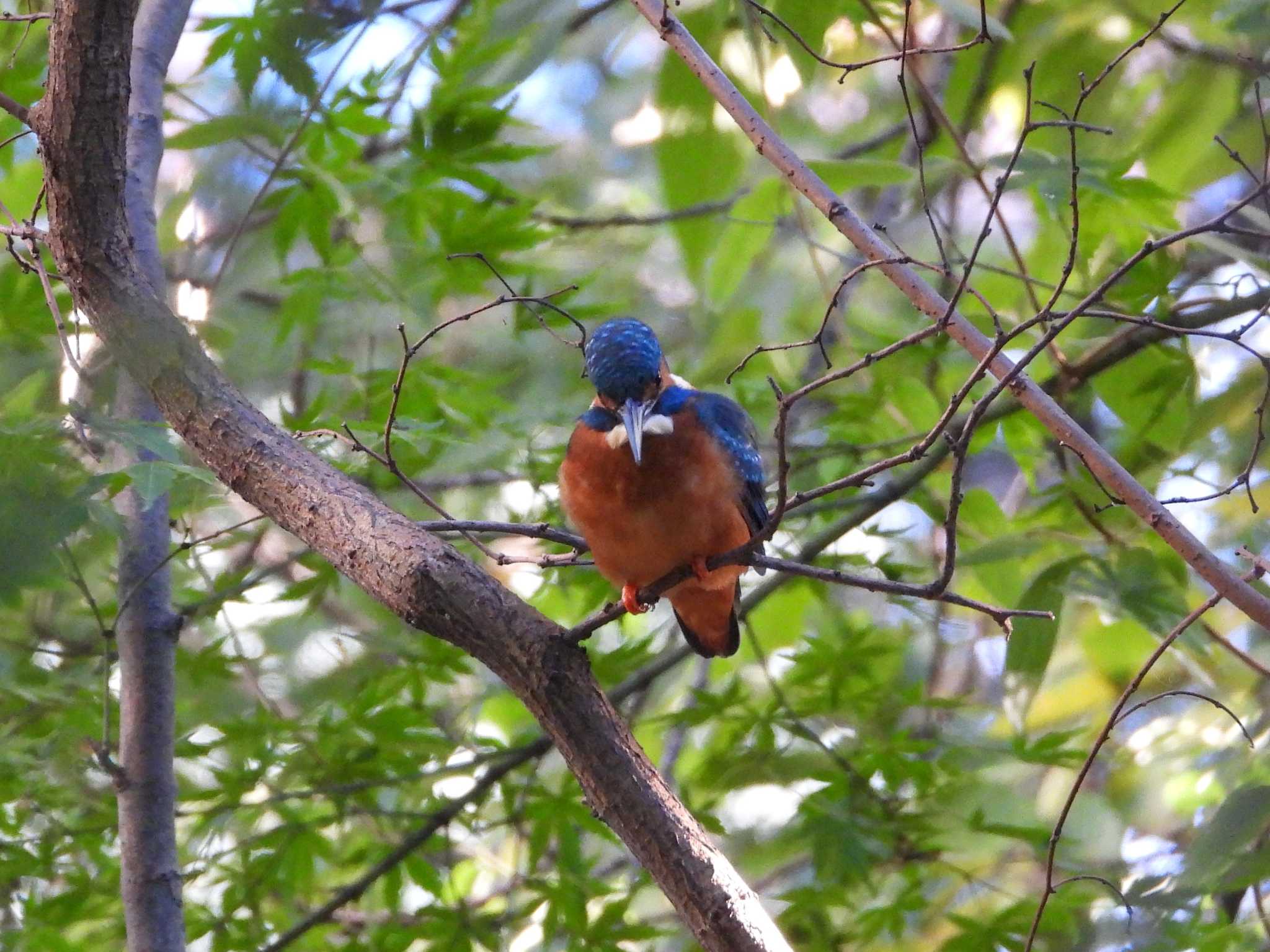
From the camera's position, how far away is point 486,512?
19.4 feet

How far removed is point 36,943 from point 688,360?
142 inches

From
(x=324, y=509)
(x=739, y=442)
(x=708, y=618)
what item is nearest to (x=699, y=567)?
(x=739, y=442)

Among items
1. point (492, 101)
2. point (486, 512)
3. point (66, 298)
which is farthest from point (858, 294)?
point (66, 298)

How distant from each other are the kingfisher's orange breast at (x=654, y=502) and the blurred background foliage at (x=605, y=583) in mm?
418

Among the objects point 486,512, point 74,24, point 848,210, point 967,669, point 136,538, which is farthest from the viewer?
point 967,669

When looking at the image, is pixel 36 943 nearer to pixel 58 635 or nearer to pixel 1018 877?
pixel 58 635

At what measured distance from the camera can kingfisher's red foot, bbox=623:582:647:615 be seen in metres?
2.88

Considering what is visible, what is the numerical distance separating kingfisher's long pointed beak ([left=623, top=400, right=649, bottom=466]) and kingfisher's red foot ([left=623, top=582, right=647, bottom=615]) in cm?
31

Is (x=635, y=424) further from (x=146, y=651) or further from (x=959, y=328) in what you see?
(x=146, y=651)

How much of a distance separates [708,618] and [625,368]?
0.91 meters

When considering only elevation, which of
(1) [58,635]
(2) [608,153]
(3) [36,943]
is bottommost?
(3) [36,943]

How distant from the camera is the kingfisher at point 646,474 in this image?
3.13 meters

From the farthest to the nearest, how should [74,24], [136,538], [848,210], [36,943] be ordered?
[36,943] → [136,538] → [848,210] → [74,24]

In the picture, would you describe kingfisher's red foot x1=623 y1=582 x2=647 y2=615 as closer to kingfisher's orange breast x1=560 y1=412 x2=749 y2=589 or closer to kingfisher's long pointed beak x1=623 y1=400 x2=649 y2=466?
kingfisher's orange breast x1=560 y1=412 x2=749 y2=589
